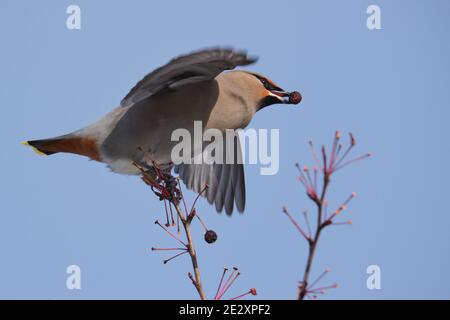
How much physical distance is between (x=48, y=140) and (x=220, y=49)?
5.09 feet

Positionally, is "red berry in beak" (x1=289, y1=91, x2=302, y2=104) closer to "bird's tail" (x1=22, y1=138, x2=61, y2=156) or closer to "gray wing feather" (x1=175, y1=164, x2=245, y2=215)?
"gray wing feather" (x1=175, y1=164, x2=245, y2=215)

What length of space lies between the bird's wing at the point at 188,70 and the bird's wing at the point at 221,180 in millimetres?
1259

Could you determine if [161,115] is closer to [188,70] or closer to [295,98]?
[188,70]

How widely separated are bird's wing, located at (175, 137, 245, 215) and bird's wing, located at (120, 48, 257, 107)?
1.26 meters

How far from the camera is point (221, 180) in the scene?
6293 mm

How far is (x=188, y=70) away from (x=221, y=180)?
1.76m

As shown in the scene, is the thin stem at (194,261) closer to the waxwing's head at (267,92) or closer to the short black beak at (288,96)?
the short black beak at (288,96)

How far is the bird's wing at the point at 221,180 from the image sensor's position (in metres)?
6.11

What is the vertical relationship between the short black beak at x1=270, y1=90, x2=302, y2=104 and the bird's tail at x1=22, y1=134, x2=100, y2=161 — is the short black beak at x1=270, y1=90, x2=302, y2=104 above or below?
above

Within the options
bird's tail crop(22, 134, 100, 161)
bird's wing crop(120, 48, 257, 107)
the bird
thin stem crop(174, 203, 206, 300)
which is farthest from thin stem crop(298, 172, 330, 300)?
bird's tail crop(22, 134, 100, 161)

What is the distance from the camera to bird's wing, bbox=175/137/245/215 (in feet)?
20.1
